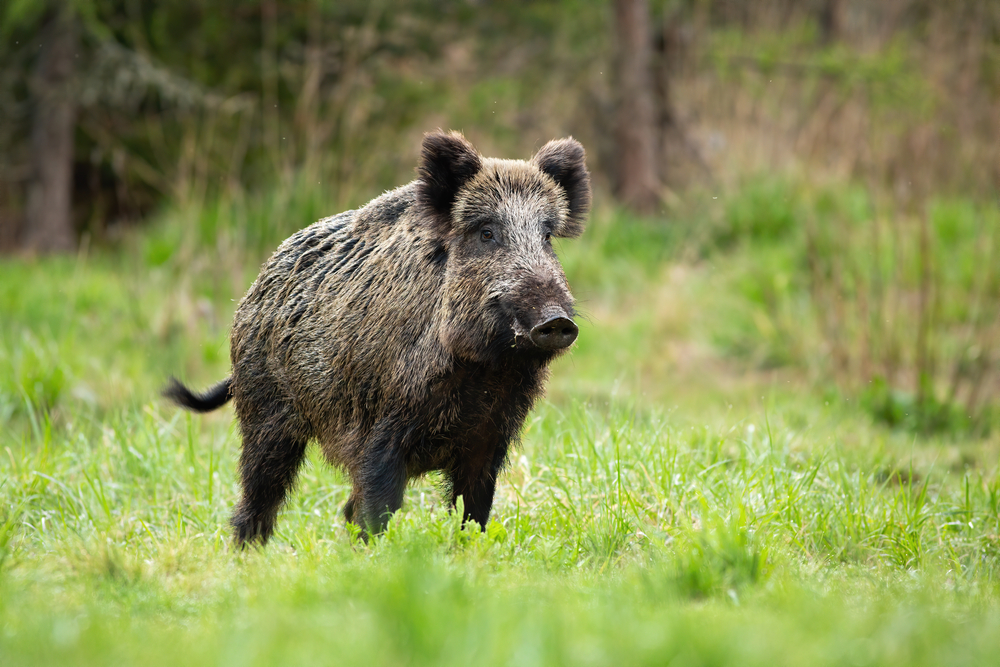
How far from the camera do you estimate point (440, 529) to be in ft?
11.4

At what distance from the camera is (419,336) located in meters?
3.81

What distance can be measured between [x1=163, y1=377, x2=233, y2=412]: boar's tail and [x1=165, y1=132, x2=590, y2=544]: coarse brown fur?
27 centimetres

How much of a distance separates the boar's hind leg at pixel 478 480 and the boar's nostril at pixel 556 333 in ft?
2.38

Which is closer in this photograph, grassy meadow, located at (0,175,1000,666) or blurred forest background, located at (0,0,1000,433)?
grassy meadow, located at (0,175,1000,666)

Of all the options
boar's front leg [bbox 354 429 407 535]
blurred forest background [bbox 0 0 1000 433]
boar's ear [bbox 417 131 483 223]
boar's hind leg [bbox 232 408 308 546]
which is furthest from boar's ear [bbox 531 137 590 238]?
blurred forest background [bbox 0 0 1000 433]

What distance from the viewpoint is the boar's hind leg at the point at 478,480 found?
394cm

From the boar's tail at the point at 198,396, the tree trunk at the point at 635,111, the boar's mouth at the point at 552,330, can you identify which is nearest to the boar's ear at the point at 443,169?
the boar's mouth at the point at 552,330

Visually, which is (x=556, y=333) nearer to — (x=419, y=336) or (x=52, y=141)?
(x=419, y=336)

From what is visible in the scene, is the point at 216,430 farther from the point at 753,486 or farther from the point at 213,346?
the point at 753,486

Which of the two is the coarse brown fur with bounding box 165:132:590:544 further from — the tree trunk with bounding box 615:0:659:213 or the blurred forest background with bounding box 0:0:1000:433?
the tree trunk with bounding box 615:0:659:213

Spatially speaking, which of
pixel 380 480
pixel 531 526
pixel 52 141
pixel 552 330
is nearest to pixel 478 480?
pixel 531 526

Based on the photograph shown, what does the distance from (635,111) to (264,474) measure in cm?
856

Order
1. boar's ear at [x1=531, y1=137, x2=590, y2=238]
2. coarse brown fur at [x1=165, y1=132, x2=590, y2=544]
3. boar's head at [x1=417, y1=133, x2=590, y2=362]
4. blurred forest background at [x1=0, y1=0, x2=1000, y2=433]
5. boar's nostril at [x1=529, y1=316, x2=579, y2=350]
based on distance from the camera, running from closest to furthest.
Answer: boar's nostril at [x1=529, y1=316, x2=579, y2=350] → boar's head at [x1=417, y1=133, x2=590, y2=362] → coarse brown fur at [x1=165, y1=132, x2=590, y2=544] → boar's ear at [x1=531, y1=137, x2=590, y2=238] → blurred forest background at [x1=0, y1=0, x2=1000, y2=433]

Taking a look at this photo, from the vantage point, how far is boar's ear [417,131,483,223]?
3.87 m
